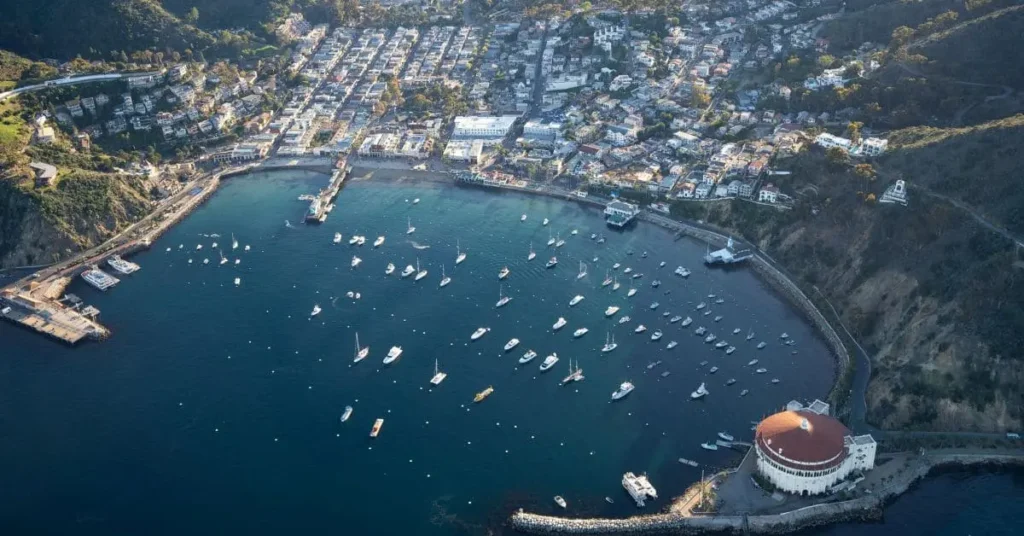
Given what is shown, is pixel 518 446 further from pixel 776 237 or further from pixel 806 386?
pixel 776 237

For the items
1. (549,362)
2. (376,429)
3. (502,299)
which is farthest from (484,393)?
(502,299)

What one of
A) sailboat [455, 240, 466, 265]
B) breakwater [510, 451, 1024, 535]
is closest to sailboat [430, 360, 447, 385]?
breakwater [510, 451, 1024, 535]

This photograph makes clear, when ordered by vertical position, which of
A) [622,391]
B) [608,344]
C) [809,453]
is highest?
[809,453]

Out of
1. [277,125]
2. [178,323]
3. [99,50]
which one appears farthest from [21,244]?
[99,50]

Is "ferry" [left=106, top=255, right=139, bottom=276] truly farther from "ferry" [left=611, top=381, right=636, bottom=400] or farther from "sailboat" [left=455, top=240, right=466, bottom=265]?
"ferry" [left=611, top=381, right=636, bottom=400]

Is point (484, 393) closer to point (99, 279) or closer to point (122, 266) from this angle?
point (99, 279)
